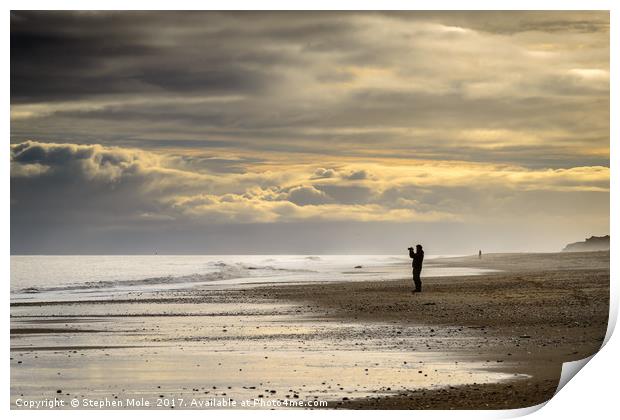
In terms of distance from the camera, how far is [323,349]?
15.0 meters

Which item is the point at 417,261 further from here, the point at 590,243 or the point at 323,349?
the point at 323,349

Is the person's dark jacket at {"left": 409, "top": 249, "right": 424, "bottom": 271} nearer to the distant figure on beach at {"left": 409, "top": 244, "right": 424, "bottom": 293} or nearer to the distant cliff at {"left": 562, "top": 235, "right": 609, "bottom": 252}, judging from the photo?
the distant figure on beach at {"left": 409, "top": 244, "right": 424, "bottom": 293}

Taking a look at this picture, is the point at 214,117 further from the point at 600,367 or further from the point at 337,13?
the point at 600,367

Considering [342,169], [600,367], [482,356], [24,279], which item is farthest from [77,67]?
[24,279]

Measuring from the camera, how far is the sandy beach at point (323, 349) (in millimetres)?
12883

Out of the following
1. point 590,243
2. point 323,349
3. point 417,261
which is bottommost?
point 323,349

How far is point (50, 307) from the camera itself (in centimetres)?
2325

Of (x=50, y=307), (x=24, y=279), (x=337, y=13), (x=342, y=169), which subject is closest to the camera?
(x=337, y=13)

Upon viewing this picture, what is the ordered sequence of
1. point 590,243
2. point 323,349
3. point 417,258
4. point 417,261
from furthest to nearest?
point 590,243 < point 417,261 < point 417,258 < point 323,349

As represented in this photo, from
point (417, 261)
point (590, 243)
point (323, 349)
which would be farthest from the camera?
point (590, 243)

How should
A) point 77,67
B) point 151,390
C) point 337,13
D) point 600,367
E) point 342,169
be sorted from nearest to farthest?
point 151,390 → point 600,367 → point 337,13 → point 77,67 → point 342,169
